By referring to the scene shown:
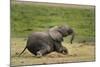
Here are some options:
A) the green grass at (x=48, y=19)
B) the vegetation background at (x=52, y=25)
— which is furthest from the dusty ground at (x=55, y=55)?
→ the green grass at (x=48, y=19)

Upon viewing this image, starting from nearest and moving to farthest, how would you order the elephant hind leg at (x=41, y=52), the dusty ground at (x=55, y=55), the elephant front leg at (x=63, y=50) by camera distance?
the dusty ground at (x=55, y=55), the elephant hind leg at (x=41, y=52), the elephant front leg at (x=63, y=50)

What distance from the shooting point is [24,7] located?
2.66 meters

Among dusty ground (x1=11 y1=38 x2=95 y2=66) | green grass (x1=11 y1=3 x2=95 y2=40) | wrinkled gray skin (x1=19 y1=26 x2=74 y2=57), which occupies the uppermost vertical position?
green grass (x1=11 y1=3 x2=95 y2=40)

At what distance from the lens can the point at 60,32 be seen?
9.41 feet

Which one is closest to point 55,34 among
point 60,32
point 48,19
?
point 60,32

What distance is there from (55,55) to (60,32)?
31 centimetres

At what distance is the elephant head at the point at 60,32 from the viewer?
2822 millimetres

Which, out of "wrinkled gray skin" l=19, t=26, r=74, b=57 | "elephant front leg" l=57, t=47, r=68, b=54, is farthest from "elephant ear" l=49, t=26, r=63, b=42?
"elephant front leg" l=57, t=47, r=68, b=54

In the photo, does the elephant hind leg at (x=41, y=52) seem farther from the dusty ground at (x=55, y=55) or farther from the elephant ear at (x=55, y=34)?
the elephant ear at (x=55, y=34)

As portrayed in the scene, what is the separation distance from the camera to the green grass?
2.63 metres

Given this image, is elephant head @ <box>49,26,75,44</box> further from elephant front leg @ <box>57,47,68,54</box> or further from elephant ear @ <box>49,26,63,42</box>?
elephant front leg @ <box>57,47,68,54</box>

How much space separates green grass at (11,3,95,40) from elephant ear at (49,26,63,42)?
0.21ft

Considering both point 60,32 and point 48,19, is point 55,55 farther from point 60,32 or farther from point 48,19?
point 48,19
